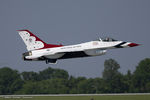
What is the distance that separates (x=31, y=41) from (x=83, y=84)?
138 feet

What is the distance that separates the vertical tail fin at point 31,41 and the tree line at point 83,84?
95.2 feet

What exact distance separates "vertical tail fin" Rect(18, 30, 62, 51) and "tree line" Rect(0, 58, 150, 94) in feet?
95.2

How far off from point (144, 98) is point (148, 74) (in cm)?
4591

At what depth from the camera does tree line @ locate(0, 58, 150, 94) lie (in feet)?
289

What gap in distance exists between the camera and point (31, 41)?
55812mm

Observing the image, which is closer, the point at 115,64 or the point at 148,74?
the point at 148,74

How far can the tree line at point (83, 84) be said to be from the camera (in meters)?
88.1

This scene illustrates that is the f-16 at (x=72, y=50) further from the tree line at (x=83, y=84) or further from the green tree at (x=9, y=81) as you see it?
the green tree at (x=9, y=81)

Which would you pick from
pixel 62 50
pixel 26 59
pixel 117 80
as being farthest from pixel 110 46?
pixel 117 80

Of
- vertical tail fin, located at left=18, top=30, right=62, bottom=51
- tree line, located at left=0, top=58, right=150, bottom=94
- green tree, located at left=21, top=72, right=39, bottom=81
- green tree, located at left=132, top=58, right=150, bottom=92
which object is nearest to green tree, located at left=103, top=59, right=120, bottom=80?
tree line, located at left=0, top=58, right=150, bottom=94

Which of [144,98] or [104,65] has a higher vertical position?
[104,65]

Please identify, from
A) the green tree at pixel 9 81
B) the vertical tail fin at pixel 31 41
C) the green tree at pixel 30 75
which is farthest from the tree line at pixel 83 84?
the vertical tail fin at pixel 31 41

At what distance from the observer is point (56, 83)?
99.1 metres

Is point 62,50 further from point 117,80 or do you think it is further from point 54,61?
point 117,80
